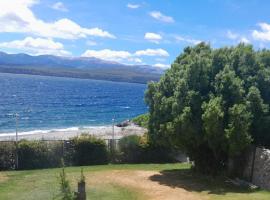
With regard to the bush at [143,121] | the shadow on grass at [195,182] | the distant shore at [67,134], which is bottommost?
the shadow on grass at [195,182]

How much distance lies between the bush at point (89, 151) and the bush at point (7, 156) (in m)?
3.75

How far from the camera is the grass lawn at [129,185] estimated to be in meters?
21.0

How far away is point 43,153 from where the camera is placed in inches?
1181

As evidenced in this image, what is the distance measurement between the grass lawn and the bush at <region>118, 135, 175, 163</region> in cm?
332

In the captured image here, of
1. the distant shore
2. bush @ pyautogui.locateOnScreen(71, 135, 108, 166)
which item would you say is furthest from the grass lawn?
the distant shore

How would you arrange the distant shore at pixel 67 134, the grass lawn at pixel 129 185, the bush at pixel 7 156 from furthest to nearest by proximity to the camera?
the distant shore at pixel 67 134
the bush at pixel 7 156
the grass lawn at pixel 129 185

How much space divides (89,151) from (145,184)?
873 cm

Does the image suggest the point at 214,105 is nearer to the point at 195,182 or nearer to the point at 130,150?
the point at 195,182

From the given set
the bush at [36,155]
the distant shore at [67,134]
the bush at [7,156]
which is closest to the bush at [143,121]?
the distant shore at [67,134]

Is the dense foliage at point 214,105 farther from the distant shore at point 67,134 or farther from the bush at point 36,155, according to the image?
the distant shore at point 67,134

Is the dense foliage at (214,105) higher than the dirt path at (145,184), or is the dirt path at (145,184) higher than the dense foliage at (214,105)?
the dense foliage at (214,105)

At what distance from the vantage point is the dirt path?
21013 millimetres

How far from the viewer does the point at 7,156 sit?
97.4 ft

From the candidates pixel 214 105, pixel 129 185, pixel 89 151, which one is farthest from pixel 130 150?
pixel 214 105
